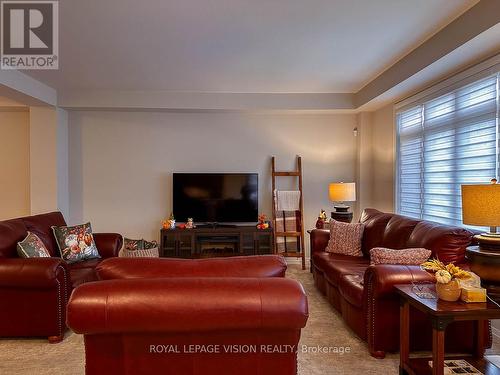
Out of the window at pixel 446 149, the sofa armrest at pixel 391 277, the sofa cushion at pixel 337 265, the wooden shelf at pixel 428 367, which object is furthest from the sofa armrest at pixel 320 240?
the wooden shelf at pixel 428 367

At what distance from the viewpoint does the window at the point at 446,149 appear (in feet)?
10.1

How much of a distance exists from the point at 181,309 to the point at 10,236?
2640 mm

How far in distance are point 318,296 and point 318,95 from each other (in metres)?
3.00

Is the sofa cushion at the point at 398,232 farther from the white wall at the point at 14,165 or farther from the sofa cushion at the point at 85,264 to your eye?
the white wall at the point at 14,165

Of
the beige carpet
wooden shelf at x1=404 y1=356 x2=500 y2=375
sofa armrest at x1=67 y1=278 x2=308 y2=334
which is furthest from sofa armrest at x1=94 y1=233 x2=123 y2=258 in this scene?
wooden shelf at x1=404 y1=356 x2=500 y2=375

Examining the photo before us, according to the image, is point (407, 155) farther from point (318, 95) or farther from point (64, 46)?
point (64, 46)

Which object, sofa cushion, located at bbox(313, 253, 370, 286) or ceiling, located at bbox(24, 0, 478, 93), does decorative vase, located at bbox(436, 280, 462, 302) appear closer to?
sofa cushion, located at bbox(313, 253, 370, 286)

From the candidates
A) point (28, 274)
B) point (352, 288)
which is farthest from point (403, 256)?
point (28, 274)

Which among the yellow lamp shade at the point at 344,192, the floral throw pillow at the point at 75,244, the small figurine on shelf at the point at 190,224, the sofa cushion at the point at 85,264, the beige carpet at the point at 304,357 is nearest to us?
the beige carpet at the point at 304,357

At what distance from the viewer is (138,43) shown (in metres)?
3.31

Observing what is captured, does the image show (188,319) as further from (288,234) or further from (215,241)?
(288,234)

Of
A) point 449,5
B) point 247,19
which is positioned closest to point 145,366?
point 247,19

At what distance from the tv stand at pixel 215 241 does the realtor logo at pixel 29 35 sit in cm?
271

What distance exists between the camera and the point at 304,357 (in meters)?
2.53
